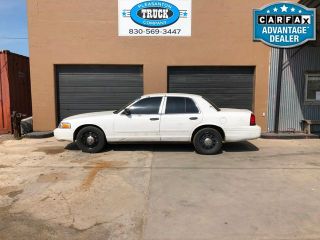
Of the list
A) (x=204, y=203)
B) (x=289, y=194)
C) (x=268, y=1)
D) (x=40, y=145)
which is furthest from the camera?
(x=268, y=1)

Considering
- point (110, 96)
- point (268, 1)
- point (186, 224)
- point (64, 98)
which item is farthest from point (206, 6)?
point (186, 224)

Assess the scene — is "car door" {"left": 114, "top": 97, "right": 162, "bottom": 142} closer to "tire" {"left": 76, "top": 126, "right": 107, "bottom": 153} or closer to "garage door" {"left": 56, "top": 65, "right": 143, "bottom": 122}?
"tire" {"left": 76, "top": 126, "right": 107, "bottom": 153}

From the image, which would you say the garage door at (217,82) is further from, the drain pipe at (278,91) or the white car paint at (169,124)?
the white car paint at (169,124)

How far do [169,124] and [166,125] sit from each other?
8 centimetres

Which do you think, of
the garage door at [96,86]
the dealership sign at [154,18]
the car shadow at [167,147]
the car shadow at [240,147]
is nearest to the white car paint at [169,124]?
the car shadow at [167,147]

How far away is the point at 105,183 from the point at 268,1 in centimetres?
891

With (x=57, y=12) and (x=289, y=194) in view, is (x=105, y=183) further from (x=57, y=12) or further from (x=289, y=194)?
(x=57, y=12)

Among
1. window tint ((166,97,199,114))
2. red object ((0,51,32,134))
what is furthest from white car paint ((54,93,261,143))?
red object ((0,51,32,134))

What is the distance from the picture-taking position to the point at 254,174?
265 inches

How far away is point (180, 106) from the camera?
8.56 m

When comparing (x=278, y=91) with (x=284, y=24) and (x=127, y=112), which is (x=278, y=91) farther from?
(x=127, y=112)

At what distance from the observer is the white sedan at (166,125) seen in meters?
8.42

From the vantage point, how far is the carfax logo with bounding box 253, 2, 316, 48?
10.3m

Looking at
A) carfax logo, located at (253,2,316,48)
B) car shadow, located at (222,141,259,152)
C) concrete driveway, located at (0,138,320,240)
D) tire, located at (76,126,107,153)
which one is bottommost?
concrete driveway, located at (0,138,320,240)
